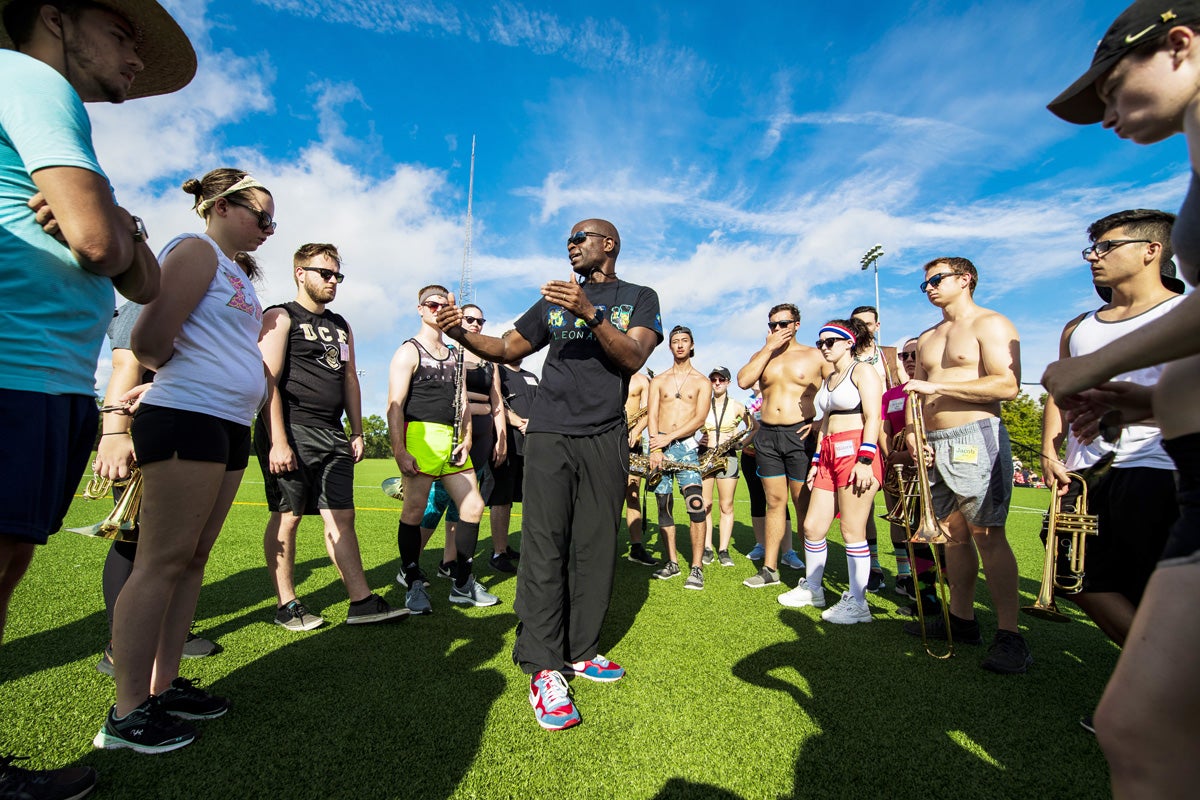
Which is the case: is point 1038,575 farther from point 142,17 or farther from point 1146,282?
point 142,17

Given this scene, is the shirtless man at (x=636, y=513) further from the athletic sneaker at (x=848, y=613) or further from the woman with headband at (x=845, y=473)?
the athletic sneaker at (x=848, y=613)

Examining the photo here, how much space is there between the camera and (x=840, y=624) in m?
4.30

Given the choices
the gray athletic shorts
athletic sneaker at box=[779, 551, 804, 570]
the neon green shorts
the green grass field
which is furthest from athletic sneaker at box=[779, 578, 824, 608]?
the neon green shorts

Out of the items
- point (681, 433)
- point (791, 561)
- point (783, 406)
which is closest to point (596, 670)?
point (681, 433)

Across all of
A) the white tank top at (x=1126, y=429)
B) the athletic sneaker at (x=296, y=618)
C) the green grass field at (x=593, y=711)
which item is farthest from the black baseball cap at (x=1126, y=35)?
the athletic sneaker at (x=296, y=618)

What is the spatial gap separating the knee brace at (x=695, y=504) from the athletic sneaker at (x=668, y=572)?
0.59 meters

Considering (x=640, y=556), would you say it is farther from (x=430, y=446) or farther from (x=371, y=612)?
(x=371, y=612)

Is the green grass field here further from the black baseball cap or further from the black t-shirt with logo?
the black baseball cap

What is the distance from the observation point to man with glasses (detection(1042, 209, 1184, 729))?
2.51 metres

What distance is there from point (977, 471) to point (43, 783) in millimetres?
4777

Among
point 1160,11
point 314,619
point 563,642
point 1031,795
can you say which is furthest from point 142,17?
point 1031,795

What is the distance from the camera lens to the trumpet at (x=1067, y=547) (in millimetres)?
2693

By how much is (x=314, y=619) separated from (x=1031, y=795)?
3998 millimetres

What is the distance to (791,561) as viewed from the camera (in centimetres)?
682
